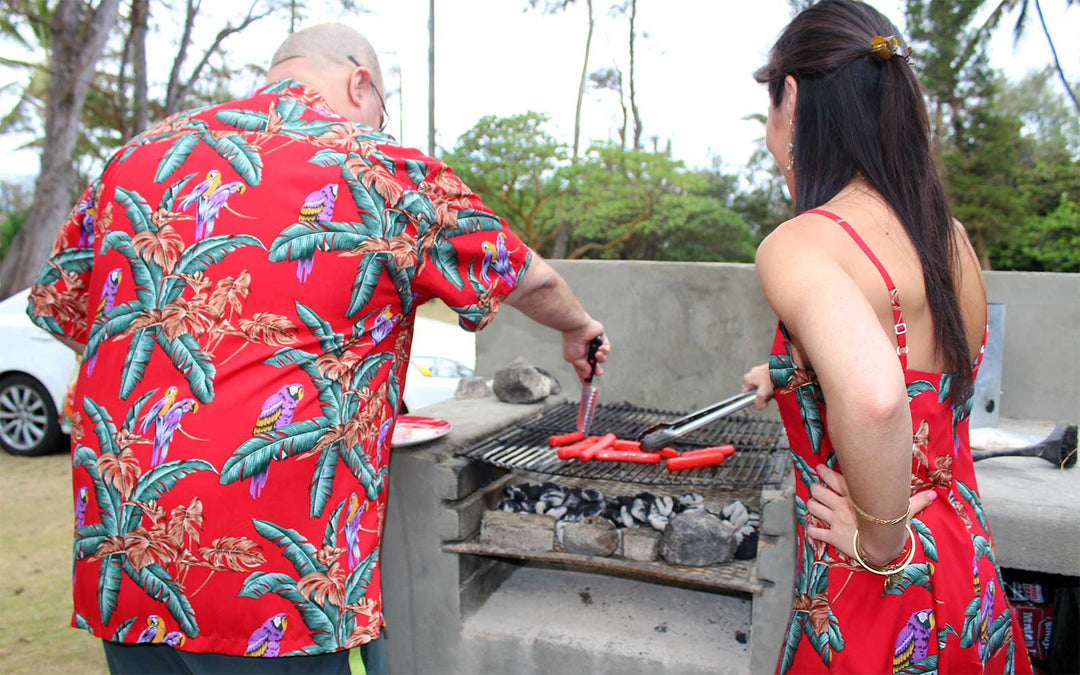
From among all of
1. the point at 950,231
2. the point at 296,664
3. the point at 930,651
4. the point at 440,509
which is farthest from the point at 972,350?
the point at 440,509

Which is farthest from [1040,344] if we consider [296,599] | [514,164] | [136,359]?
[514,164]

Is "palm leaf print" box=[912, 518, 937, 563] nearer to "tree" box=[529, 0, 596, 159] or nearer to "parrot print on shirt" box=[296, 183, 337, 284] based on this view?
"parrot print on shirt" box=[296, 183, 337, 284]

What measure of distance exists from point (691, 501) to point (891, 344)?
5.84 ft

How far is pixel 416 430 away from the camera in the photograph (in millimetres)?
2852

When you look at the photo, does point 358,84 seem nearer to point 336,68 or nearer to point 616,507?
point 336,68

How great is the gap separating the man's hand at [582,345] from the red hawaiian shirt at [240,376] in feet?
2.82

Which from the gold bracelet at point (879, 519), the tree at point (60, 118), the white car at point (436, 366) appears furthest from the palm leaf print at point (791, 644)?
the tree at point (60, 118)

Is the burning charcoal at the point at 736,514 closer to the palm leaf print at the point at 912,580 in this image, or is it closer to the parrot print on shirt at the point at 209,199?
the palm leaf print at the point at 912,580

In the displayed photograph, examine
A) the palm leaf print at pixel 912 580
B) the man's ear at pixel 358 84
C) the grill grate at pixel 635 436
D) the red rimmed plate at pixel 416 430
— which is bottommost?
the grill grate at pixel 635 436

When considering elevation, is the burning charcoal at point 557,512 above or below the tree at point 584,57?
below

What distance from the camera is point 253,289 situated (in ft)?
5.24

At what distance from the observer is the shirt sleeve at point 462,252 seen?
1.81 metres

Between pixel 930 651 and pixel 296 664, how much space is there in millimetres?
1303

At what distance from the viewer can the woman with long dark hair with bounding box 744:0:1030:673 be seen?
135 centimetres
